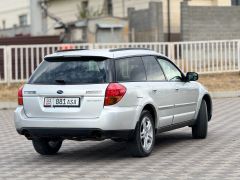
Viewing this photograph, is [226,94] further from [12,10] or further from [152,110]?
[12,10]

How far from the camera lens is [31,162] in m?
10.2

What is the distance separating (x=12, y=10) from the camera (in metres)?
52.3

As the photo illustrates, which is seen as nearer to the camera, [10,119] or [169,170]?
[169,170]

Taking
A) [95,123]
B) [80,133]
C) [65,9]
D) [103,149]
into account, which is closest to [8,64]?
[103,149]

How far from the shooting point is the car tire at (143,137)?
9.95m

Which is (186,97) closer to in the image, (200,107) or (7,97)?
(200,107)

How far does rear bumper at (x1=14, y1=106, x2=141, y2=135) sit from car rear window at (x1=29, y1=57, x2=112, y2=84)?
495mm

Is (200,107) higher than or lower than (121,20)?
lower

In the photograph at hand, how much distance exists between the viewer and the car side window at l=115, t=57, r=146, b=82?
9984 mm

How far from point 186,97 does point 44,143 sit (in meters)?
2.48

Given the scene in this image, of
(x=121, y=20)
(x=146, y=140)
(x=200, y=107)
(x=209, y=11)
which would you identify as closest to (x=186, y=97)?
(x=200, y=107)

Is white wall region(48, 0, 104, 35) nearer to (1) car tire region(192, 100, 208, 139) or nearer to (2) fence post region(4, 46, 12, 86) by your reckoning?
(2) fence post region(4, 46, 12, 86)

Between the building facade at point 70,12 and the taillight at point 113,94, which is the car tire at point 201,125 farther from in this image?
the building facade at point 70,12

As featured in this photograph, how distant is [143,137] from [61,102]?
4.35 ft
